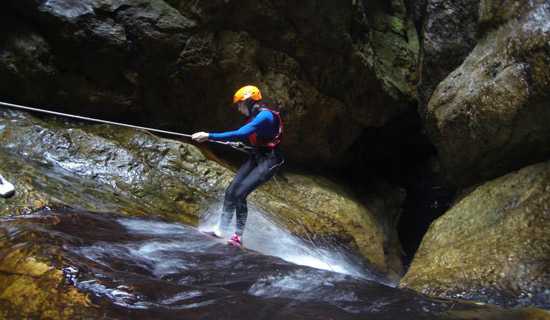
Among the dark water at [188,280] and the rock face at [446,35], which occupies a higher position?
the rock face at [446,35]

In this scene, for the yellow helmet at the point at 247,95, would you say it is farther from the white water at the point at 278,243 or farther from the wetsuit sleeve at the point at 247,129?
the white water at the point at 278,243

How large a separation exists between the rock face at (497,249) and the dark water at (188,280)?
1.78m

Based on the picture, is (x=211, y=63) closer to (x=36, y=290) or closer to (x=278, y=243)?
(x=278, y=243)

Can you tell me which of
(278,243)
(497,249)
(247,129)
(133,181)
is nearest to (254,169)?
(247,129)

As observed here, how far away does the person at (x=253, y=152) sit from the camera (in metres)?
7.82

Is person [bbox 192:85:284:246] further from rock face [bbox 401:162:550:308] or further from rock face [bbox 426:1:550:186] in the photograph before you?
rock face [bbox 426:1:550:186]

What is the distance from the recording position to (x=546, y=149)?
8.71 m

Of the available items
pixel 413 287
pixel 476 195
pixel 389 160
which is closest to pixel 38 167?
pixel 413 287

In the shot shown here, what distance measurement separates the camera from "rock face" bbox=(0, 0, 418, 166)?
35.6ft

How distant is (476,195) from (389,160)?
1008 centimetres

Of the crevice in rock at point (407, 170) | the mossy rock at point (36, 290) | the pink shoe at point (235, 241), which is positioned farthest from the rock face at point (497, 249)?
the crevice in rock at point (407, 170)


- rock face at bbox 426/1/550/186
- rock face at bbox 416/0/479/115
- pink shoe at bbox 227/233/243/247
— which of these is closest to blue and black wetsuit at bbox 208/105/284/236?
pink shoe at bbox 227/233/243/247

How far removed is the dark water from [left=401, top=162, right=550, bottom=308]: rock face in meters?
1.78

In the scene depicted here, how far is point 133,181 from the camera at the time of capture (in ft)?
31.2
